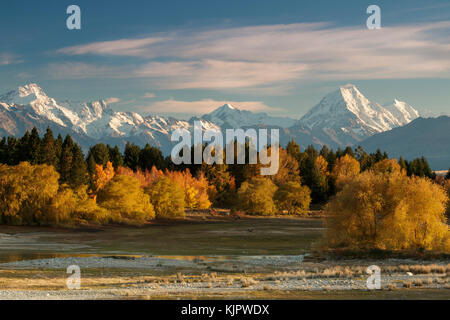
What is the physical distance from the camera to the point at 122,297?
26.1 m

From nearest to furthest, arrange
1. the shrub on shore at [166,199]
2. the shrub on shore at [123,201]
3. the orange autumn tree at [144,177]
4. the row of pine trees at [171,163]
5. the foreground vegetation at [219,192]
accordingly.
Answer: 1. the foreground vegetation at [219,192]
2. the shrub on shore at [123,201]
3. the row of pine trees at [171,163]
4. the shrub on shore at [166,199]
5. the orange autumn tree at [144,177]

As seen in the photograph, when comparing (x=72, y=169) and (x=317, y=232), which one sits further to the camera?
(x=72, y=169)

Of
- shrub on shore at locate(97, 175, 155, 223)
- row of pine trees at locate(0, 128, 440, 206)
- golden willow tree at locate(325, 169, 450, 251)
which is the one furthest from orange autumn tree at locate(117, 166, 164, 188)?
golden willow tree at locate(325, 169, 450, 251)

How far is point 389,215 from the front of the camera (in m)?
56.7

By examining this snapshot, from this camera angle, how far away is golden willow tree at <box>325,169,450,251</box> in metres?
56.0

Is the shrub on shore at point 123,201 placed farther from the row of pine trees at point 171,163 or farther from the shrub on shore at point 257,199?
the shrub on shore at point 257,199

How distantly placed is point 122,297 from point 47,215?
3020 inches

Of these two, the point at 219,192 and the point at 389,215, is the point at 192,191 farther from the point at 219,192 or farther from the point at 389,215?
the point at 389,215

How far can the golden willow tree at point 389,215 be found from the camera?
56.0m

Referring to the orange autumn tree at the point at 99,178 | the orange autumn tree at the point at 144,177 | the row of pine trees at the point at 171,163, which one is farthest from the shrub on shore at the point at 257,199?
the orange autumn tree at the point at 99,178

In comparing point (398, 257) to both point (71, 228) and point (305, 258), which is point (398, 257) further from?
point (71, 228)
